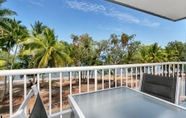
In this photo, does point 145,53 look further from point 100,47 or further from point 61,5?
point 61,5

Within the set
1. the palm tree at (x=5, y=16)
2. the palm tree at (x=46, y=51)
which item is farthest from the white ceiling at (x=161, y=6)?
the palm tree at (x=5, y=16)

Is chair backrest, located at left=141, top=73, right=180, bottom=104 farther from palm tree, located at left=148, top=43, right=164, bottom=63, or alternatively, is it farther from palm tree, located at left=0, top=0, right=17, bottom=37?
palm tree, located at left=148, top=43, right=164, bottom=63

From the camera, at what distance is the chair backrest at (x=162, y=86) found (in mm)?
1296

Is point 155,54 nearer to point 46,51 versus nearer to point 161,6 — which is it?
point 46,51

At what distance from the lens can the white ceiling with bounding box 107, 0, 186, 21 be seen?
2.68 metres

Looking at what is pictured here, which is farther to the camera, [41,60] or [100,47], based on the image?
[100,47]

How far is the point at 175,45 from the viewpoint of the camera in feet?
65.4

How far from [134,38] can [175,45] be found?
8.42m

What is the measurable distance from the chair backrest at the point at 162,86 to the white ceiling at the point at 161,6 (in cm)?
188

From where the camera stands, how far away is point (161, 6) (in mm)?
2879

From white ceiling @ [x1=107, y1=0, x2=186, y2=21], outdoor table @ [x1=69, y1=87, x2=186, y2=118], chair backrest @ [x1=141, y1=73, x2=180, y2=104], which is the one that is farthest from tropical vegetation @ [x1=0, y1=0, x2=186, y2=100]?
outdoor table @ [x1=69, y1=87, x2=186, y2=118]

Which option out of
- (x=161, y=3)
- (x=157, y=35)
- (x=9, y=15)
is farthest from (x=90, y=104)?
(x=157, y=35)

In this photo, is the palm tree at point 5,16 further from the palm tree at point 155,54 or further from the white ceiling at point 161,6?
the palm tree at point 155,54

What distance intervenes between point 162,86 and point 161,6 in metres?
2.33
